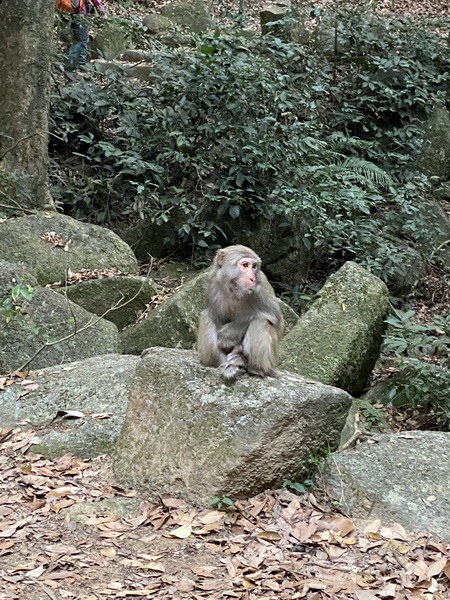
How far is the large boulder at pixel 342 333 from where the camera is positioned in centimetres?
766

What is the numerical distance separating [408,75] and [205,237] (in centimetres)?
593

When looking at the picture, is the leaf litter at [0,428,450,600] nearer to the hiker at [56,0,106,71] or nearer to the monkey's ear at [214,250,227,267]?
the monkey's ear at [214,250,227,267]

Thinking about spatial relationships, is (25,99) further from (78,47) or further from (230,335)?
(230,335)

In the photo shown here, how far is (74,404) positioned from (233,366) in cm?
167

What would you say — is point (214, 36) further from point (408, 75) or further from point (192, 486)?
point (192, 486)

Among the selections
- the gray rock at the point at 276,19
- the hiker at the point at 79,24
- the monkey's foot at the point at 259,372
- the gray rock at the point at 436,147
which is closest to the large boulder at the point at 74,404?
the monkey's foot at the point at 259,372

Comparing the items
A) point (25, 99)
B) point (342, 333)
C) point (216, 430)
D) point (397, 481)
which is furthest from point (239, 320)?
point (25, 99)

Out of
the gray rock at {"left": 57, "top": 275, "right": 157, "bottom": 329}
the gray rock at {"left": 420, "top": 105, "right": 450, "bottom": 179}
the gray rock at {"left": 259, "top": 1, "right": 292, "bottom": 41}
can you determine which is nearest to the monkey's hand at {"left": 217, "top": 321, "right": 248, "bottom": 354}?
the gray rock at {"left": 57, "top": 275, "right": 157, "bottom": 329}

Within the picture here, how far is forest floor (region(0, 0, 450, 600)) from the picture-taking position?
4.29m

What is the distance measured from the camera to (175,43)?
1452 centimetres

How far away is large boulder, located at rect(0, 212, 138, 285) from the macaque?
395 centimetres

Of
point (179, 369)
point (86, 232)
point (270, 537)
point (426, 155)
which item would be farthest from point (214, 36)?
point (270, 537)

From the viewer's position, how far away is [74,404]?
6238 millimetres

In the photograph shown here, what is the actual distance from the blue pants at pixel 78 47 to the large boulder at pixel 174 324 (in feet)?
22.2
